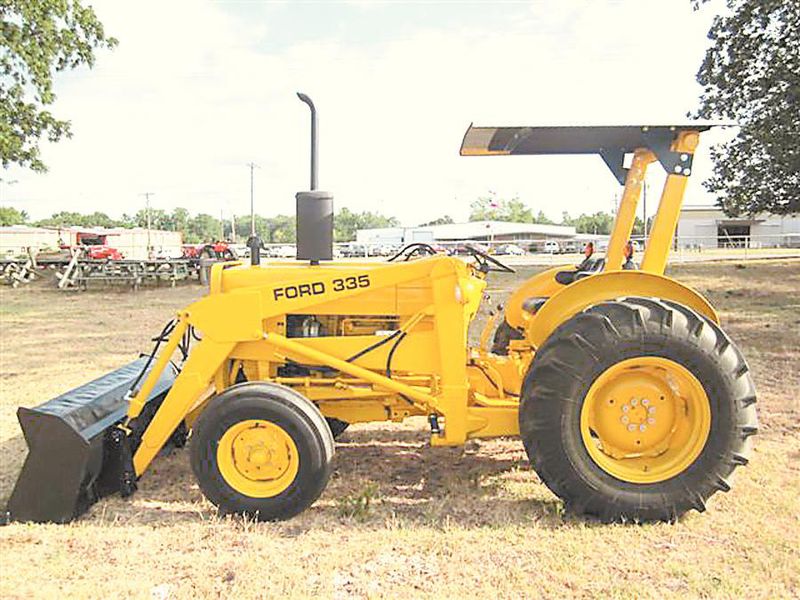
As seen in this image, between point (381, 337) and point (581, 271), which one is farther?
point (581, 271)

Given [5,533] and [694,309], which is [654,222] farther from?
[5,533]

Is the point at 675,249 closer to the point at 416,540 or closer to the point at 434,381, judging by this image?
the point at 434,381

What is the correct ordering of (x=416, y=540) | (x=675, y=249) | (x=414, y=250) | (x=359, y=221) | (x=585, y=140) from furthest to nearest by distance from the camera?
(x=359, y=221) < (x=675, y=249) < (x=414, y=250) < (x=585, y=140) < (x=416, y=540)

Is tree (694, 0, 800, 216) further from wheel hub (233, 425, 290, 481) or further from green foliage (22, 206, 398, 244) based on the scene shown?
green foliage (22, 206, 398, 244)

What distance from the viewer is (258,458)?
13.2 feet

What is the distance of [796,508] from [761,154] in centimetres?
1423

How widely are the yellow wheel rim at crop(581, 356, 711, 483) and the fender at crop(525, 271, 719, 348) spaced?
0.47 meters

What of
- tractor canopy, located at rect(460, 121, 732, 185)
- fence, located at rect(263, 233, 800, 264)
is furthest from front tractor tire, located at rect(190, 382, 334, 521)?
fence, located at rect(263, 233, 800, 264)

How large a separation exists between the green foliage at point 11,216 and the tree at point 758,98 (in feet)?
301

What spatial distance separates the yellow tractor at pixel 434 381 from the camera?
3883mm

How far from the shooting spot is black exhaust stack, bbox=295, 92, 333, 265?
4250mm

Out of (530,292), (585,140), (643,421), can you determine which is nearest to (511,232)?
(530,292)

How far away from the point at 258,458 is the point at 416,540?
973 millimetres

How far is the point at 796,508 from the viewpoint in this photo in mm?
4129
